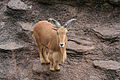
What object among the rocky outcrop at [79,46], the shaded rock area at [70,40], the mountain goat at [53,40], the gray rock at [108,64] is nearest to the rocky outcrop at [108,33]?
the shaded rock area at [70,40]

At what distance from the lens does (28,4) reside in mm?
11289

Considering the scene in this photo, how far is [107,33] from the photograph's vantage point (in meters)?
9.62

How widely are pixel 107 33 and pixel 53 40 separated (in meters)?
3.32

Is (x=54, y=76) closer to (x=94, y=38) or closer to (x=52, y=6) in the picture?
(x=94, y=38)

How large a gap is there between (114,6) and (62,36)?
4.97 meters

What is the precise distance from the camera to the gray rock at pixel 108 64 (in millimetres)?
8008

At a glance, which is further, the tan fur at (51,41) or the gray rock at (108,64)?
the gray rock at (108,64)

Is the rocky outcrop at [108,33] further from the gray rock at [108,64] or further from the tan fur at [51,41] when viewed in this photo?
the tan fur at [51,41]

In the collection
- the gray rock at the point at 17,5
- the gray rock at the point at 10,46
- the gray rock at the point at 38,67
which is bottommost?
the gray rock at the point at 38,67

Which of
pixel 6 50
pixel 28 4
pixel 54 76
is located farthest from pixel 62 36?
pixel 28 4

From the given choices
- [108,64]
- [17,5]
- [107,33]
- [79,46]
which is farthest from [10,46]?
[107,33]

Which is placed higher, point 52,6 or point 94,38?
point 52,6

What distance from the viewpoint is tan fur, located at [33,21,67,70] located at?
687 cm

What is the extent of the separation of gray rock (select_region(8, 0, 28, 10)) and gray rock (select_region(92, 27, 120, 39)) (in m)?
3.62
